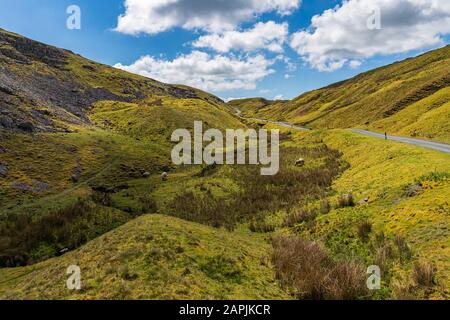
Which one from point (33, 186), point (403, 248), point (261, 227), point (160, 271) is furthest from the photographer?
point (33, 186)

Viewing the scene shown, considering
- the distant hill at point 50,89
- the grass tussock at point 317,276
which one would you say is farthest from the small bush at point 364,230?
the distant hill at point 50,89

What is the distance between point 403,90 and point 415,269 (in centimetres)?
10181

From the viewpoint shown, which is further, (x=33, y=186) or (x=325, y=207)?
(x=33, y=186)

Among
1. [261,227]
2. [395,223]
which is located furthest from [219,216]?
[395,223]

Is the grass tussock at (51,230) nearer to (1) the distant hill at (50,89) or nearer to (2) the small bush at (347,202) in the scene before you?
(2) the small bush at (347,202)

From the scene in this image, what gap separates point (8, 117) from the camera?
58.3m

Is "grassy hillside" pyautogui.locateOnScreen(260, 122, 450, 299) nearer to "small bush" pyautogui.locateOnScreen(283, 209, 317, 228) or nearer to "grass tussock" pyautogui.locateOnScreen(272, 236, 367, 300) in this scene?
"small bush" pyautogui.locateOnScreen(283, 209, 317, 228)

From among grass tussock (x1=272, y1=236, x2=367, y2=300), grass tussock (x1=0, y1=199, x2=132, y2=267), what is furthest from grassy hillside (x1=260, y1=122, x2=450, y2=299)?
grass tussock (x1=0, y1=199, x2=132, y2=267)

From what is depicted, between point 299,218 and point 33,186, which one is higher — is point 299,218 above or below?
below

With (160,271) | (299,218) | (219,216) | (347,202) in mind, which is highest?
(347,202)

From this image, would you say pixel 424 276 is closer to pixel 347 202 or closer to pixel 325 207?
pixel 347 202
